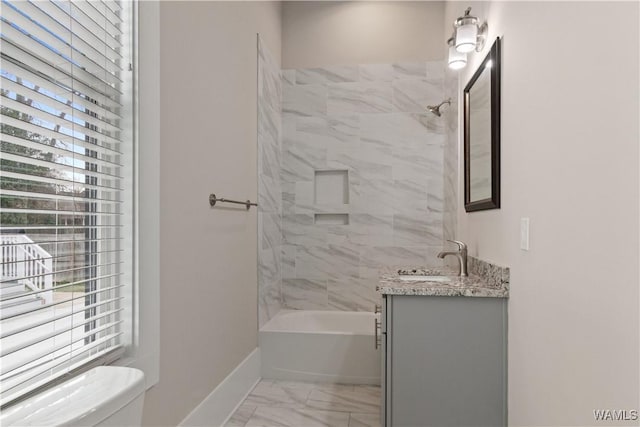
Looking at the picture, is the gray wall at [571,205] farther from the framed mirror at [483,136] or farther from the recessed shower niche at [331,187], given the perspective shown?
the recessed shower niche at [331,187]

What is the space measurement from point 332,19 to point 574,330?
3196 mm

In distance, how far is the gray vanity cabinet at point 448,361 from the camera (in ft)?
5.70

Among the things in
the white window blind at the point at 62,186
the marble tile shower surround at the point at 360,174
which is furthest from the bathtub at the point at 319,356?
the white window blind at the point at 62,186

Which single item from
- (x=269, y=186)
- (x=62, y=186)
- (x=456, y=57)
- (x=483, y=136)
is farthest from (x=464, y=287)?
(x=269, y=186)

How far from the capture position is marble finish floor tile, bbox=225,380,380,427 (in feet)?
7.53

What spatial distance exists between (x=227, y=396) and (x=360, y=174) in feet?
6.54

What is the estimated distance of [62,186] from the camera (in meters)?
1.25

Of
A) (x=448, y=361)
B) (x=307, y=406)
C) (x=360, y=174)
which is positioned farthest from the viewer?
(x=360, y=174)

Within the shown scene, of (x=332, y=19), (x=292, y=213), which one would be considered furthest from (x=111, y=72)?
(x=332, y=19)

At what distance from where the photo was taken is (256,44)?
287 centimetres

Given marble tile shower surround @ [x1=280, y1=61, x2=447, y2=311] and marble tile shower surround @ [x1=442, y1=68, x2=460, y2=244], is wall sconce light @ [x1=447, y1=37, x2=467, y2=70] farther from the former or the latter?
marble tile shower surround @ [x1=280, y1=61, x2=447, y2=311]

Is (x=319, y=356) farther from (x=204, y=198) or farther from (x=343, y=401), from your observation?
(x=204, y=198)

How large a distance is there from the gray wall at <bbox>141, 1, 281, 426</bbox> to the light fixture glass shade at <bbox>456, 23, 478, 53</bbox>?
125cm

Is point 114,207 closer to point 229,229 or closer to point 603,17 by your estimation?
point 229,229
